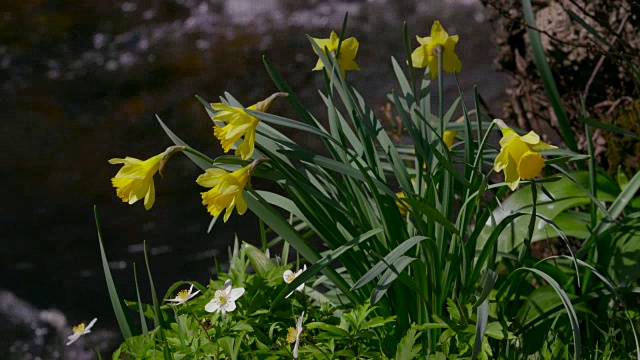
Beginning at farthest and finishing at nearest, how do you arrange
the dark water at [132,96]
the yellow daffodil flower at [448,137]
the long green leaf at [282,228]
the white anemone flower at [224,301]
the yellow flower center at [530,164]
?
the dark water at [132,96] → the yellow daffodil flower at [448,137] → the long green leaf at [282,228] → the white anemone flower at [224,301] → the yellow flower center at [530,164]

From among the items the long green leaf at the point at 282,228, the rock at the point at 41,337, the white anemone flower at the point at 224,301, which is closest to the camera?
the white anemone flower at the point at 224,301

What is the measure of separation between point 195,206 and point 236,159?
282cm

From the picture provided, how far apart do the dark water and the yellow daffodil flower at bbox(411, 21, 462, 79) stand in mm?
2042

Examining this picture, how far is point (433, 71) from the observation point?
61.7 inches

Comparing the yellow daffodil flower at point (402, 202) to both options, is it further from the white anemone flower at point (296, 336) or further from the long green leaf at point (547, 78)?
the long green leaf at point (547, 78)

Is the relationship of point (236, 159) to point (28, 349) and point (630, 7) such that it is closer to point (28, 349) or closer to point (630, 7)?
point (630, 7)

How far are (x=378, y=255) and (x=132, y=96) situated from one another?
404 centimetres

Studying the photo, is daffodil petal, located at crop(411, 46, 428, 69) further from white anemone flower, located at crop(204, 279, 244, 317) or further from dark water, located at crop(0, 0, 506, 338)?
dark water, located at crop(0, 0, 506, 338)

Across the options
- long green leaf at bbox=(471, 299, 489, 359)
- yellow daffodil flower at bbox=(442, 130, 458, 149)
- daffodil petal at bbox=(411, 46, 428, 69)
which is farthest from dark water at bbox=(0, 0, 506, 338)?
long green leaf at bbox=(471, 299, 489, 359)

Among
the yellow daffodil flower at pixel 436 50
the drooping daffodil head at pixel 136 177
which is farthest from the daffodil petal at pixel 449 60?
the drooping daffodil head at pixel 136 177

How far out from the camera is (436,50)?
5.00 ft

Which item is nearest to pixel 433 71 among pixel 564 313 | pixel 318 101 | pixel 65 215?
pixel 564 313

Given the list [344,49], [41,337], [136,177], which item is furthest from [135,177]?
[41,337]

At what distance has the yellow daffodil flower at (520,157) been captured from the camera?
1.08 meters
